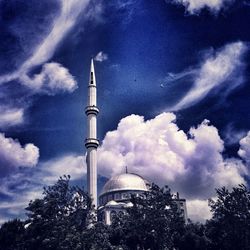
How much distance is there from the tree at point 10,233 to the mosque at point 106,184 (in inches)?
556

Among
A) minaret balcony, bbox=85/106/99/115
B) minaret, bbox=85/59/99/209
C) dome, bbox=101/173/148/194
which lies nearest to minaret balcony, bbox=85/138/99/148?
minaret, bbox=85/59/99/209

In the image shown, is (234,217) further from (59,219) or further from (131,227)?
(59,219)

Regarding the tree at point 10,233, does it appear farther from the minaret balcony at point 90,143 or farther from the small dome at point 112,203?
the small dome at point 112,203

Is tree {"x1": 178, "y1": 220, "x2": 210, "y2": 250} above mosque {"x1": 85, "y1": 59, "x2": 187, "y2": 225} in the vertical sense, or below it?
below

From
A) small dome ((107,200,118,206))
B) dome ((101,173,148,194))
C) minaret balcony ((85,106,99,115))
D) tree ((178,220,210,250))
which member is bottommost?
tree ((178,220,210,250))

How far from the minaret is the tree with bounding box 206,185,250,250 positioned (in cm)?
2729

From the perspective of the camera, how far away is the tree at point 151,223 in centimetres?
5728

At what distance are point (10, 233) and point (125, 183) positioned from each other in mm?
44472

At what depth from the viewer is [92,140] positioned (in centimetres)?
8175

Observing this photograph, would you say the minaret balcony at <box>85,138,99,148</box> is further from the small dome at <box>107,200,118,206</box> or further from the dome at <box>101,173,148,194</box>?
the dome at <box>101,173,148,194</box>

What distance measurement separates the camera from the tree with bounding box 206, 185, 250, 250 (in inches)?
2274

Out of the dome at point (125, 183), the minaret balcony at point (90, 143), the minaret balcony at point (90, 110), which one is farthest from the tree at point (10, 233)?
the dome at point (125, 183)

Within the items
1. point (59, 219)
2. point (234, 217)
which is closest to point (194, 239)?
point (234, 217)

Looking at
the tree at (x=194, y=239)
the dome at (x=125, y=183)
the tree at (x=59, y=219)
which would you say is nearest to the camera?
the tree at (x=59, y=219)
